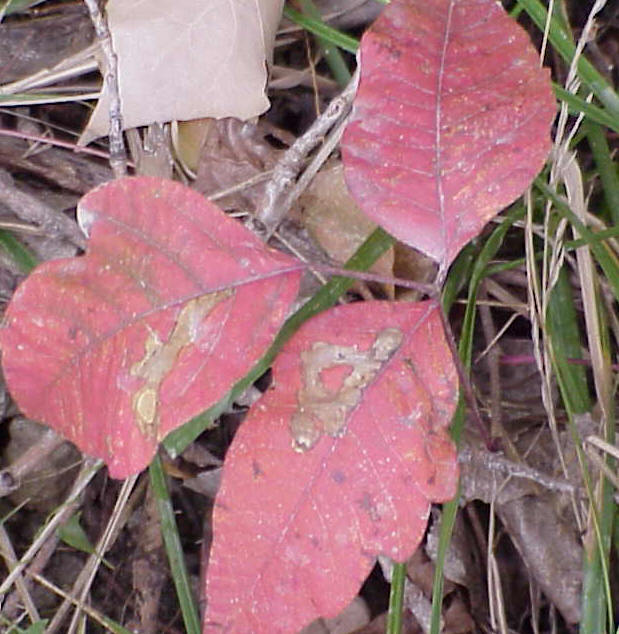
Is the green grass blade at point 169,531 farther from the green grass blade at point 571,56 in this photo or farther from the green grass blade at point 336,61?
the green grass blade at point 571,56

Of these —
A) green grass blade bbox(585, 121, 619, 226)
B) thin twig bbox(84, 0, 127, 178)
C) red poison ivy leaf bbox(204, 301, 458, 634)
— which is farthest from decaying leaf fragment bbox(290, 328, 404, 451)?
green grass blade bbox(585, 121, 619, 226)

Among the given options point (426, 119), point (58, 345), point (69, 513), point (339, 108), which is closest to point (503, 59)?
point (426, 119)

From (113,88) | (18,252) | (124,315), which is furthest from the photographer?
(18,252)

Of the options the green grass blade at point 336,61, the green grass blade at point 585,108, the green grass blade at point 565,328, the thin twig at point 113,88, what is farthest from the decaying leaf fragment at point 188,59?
the green grass blade at point 565,328

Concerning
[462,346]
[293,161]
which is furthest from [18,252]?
[462,346]

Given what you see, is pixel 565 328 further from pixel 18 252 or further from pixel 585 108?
pixel 18 252

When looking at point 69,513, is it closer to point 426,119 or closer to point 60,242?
point 60,242

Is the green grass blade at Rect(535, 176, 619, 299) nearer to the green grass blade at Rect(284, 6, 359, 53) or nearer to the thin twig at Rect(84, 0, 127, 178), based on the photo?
the green grass blade at Rect(284, 6, 359, 53)
